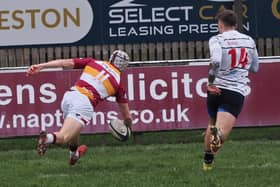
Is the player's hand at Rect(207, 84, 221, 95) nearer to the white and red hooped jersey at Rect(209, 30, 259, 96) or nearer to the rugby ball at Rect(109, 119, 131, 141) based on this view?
the white and red hooped jersey at Rect(209, 30, 259, 96)

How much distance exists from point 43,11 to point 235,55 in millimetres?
8635

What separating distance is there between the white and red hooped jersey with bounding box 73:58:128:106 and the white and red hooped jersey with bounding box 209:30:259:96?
4.09 ft

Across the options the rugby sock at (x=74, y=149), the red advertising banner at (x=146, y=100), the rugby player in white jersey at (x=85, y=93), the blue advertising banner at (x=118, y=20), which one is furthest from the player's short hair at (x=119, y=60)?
the blue advertising banner at (x=118, y=20)

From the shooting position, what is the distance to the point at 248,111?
14234mm

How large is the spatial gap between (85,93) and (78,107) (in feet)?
0.78

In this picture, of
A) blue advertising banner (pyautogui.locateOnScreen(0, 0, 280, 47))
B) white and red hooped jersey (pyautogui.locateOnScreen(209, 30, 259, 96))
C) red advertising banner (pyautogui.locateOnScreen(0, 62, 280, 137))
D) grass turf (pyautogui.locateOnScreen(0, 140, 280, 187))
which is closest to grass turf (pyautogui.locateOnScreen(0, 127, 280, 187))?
grass turf (pyautogui.locateOnScreen(0, 140, 280, 187))

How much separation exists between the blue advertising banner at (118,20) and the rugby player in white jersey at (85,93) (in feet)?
23.8

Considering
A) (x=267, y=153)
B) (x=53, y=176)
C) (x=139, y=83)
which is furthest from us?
(x=139, y=83)

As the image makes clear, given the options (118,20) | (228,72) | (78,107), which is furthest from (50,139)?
(118,20)

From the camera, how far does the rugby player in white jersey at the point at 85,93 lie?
405 inches

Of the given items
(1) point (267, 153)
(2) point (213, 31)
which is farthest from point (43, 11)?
(1) point (267, 153)

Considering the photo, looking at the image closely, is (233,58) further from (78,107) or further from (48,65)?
(48,65)

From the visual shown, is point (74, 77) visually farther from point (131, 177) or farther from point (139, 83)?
point (131, 177)

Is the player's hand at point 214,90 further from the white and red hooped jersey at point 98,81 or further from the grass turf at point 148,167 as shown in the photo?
the white and red hooped jersey at point 98,81
